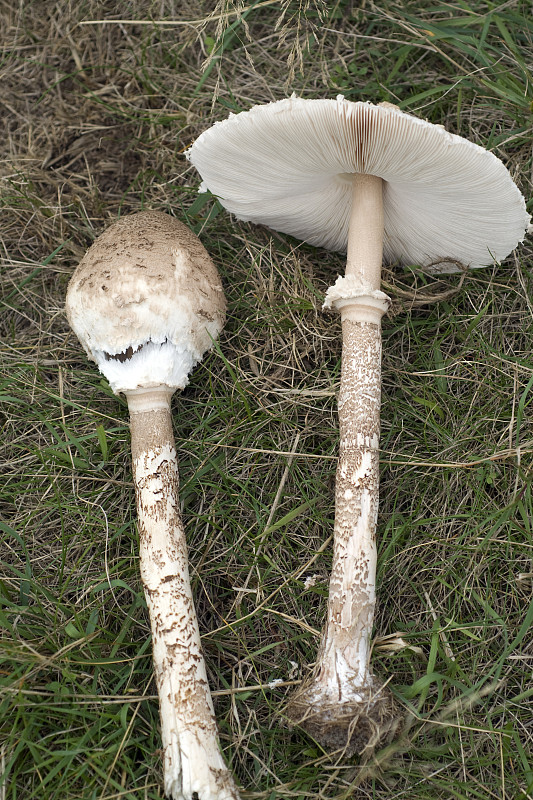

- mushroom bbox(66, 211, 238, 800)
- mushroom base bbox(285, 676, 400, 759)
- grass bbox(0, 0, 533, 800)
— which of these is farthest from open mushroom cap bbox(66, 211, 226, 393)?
mushroom base bbox(285, 676, 400, 759)

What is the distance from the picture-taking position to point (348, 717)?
262 centimetres

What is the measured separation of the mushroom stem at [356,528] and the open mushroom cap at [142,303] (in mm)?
683

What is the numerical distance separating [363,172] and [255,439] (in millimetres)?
1414

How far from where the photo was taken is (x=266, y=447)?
10.9 ft

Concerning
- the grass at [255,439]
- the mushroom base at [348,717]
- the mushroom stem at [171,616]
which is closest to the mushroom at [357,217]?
the mushroom base at [348,717]

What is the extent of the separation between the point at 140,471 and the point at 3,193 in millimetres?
2036

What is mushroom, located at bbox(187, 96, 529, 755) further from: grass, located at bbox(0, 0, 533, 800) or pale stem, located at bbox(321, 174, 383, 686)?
grass, located at bbox(0, 0, 533, 800)

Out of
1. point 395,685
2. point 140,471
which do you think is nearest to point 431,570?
point 395,685

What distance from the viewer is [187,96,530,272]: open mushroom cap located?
247 cm

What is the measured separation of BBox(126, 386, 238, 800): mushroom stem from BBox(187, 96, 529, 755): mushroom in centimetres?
40

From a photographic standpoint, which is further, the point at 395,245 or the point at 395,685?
the point at 395,245

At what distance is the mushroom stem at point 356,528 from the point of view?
2650mm

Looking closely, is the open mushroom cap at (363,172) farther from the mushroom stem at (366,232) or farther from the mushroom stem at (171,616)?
the mushroom stem at (171,616)

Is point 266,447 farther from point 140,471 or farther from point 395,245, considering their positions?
point 395,245
